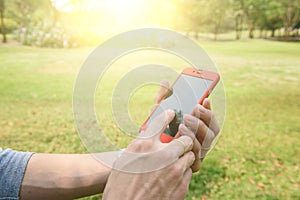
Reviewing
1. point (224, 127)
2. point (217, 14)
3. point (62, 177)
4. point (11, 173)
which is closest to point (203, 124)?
point (62, 177)

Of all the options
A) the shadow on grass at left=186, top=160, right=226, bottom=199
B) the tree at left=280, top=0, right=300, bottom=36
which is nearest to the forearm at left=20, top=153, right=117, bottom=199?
the shadow on grass at left=186, top=160, right=226, bottom=199

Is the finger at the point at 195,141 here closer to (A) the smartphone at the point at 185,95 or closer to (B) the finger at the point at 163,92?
(A) the smartphone at the point at 185,95

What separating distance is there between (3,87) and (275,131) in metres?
4.68

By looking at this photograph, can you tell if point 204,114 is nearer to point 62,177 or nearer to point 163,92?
point 163,92

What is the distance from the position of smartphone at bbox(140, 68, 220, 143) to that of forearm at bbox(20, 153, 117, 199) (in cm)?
28

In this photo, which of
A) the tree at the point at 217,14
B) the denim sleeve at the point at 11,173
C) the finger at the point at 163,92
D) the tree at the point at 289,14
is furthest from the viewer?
the tree at the point at 217,14

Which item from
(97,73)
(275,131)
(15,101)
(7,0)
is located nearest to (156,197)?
(97,73)

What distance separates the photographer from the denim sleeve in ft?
3.41

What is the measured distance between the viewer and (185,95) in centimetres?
112

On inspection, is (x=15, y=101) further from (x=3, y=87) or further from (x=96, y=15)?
(x=96, y=15)

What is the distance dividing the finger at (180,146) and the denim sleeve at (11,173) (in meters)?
0.58

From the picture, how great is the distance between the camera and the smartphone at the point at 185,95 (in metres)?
0.98

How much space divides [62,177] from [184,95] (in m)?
0.54

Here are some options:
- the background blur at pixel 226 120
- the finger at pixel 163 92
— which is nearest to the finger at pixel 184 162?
the finger at pixel 163 92
